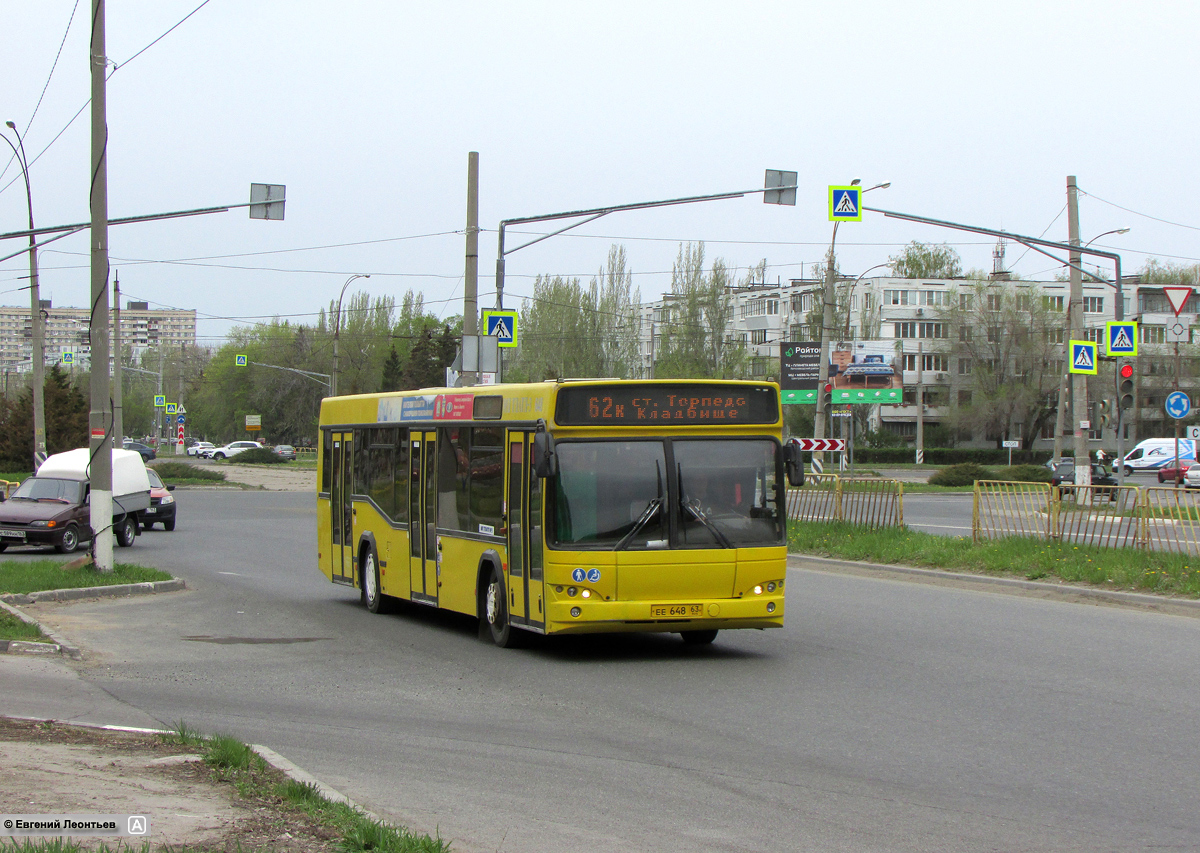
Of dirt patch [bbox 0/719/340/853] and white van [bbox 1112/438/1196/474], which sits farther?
white van [bbox 1112/438/1196/474]

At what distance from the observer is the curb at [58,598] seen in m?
12.0

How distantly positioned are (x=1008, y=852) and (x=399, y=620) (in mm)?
10295

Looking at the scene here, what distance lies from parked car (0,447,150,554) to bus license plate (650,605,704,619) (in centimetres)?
1495

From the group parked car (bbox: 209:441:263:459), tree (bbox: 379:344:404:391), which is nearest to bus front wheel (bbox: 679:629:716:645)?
tree (bbox: 379:344:404:391)

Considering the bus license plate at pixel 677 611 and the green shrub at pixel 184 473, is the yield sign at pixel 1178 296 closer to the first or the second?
the bus license plate at pixel 677 611

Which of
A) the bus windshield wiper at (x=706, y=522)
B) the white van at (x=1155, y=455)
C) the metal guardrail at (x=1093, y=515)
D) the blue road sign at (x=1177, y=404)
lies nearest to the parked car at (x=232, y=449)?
the white van at (x=1155, y=455)

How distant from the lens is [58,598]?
16.4m

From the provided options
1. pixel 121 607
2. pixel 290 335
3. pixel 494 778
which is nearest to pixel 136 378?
pixel 290 335

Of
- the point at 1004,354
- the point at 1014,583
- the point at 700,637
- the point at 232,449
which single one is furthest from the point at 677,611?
the point at 232,449

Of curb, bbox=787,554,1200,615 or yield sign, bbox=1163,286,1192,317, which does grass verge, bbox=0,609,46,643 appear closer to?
curb, bbox=787,554,1200,615

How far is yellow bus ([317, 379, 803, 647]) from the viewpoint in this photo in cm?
1128

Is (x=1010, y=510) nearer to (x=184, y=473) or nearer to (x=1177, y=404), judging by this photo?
(x=1177, y=404)

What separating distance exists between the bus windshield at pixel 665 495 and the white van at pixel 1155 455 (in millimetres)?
60231

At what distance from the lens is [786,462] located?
12016 mm
